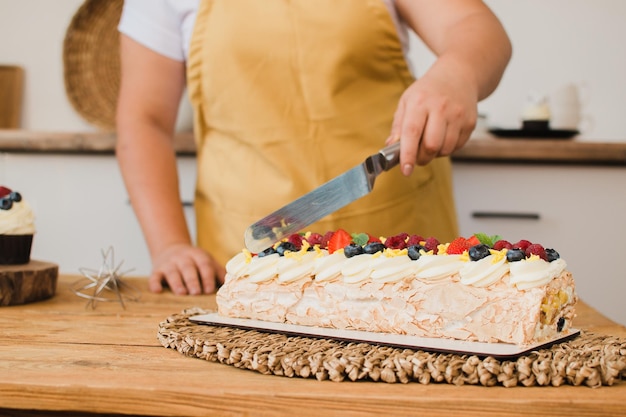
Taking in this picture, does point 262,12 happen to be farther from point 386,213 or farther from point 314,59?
point 386,213

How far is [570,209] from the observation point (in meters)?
2.14

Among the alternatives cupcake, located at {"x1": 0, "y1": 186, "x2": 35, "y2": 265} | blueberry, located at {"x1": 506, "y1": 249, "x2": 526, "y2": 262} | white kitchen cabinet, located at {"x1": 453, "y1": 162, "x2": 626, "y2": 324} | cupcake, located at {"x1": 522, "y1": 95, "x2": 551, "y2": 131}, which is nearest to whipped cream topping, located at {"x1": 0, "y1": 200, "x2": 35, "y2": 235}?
cupcake, located at {"x1": 0, "y1": 186, "x2": 35, "y2": 265}

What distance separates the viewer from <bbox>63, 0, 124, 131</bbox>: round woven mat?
2.51m

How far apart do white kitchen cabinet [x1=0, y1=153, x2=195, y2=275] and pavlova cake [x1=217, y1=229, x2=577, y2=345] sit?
4.33 ft

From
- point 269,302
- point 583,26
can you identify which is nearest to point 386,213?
point 269,302

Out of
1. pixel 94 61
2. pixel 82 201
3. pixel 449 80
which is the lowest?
pixel 82 201

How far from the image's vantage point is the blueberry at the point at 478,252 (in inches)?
33.5

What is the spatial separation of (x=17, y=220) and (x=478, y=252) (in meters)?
→ 0.72

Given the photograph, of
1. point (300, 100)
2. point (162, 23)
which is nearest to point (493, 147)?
point (300, 100)

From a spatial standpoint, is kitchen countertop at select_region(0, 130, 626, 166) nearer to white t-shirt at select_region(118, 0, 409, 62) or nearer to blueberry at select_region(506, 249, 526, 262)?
white t-shirt at select_region(118, 0, 409, 62)

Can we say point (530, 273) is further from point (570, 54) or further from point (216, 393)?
point (570, 54)

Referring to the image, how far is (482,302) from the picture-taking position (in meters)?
0.84

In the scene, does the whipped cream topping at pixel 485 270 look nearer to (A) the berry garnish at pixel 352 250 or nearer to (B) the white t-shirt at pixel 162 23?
(A) the berry garnish at pixel 352 250

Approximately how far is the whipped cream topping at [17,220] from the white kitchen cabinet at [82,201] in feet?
3.42
